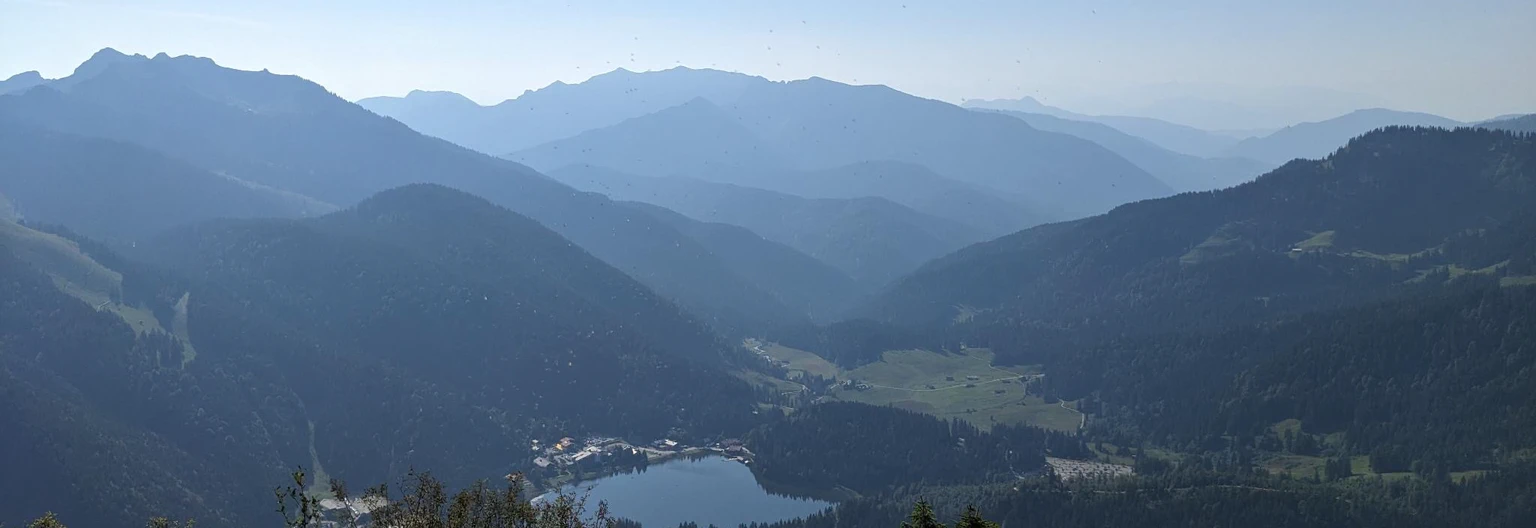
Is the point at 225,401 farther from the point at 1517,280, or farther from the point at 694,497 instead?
the point at 1517,280

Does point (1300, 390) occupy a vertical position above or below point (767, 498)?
above

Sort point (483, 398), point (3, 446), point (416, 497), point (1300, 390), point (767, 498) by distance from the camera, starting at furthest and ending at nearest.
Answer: point (483, 398)
point (1300, 390)
point (767, 498)
point (3, 446)
point (416, 497)

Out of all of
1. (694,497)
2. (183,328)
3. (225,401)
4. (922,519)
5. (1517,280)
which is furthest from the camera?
(1517,280)

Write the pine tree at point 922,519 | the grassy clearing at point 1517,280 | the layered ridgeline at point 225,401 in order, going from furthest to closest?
the grassy clearing at point 1517,280
the layered ridgeline at point 225,401
the pine tree at point 922,519

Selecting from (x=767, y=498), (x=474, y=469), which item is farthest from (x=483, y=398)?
(x=767, y=498)

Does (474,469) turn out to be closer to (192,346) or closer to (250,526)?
(250,526)

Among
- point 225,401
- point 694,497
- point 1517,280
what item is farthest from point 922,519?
point 1517,280

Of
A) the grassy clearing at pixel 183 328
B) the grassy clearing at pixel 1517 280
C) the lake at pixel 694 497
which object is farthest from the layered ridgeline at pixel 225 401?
the grassy clearing at pixel 1517 280

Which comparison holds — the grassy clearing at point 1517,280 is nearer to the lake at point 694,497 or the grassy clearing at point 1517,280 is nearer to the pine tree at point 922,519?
the lake at point 694,497
